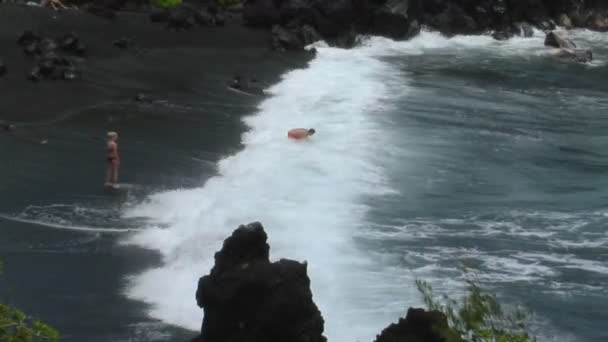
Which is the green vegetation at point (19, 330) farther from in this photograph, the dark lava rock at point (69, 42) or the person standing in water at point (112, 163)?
the dark lava rock at point (69, 42)

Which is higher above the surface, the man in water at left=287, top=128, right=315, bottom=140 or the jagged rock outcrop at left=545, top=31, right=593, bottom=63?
the jagged rock outcrop at left=545, top=31, right=593, bottom=63

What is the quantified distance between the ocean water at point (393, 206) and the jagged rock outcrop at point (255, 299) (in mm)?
2409

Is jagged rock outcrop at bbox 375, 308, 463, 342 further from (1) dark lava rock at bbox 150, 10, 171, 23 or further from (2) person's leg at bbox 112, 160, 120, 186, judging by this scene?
(1) dark lava rock at bbox 150, 10, 171, 23

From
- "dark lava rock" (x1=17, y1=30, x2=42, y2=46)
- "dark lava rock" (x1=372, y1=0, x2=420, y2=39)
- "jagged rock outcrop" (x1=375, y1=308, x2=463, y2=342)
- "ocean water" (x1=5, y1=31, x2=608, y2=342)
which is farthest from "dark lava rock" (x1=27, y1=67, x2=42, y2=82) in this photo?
"jagged rock outcrop" (x1=375, y1=308, x2=463, y2=342)

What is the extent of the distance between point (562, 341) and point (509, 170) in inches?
431

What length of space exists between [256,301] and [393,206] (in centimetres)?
1016

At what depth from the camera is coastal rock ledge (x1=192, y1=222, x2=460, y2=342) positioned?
42.9 feet

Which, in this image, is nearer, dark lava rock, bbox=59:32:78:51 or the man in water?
the man in water

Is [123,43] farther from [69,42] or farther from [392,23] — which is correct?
[392,23]

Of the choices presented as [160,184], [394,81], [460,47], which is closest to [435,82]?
[394,81]

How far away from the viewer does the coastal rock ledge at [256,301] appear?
42.9 feet

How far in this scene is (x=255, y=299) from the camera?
1325 centimetres

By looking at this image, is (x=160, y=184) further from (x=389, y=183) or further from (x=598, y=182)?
(x=598, y=182)

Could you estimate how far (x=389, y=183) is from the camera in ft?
81.7
